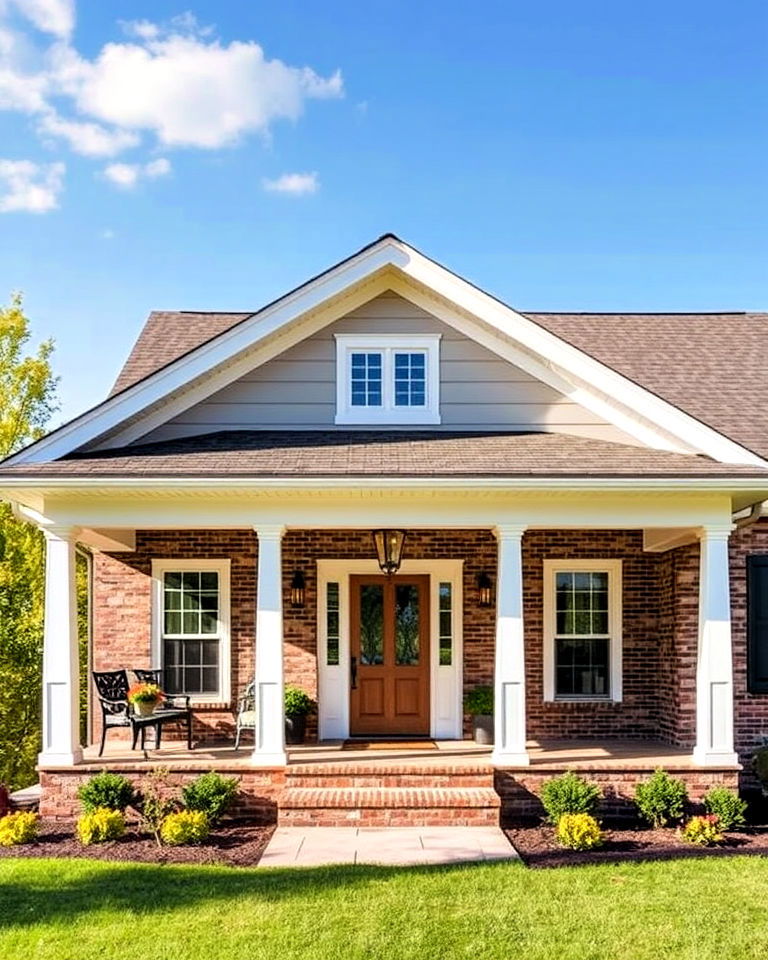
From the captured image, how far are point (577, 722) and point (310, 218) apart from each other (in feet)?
24.2

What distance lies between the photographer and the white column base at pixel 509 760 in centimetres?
998

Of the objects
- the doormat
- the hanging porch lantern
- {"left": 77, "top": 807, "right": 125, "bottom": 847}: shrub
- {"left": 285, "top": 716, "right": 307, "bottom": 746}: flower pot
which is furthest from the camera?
{"left": 285, "top": 716, "right": 307, "bottom": 746}: flower pot

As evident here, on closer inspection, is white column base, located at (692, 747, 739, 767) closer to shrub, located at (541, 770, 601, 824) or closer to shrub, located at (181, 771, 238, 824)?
shrub, located at (541, 770, 601, 824)

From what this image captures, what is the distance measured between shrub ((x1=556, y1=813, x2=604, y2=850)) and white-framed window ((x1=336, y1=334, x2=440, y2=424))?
499 cm

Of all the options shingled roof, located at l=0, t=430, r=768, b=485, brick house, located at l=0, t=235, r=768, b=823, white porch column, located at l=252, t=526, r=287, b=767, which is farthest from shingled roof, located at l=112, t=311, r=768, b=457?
white porch column, located at l=252, t=526, r=287, b=767

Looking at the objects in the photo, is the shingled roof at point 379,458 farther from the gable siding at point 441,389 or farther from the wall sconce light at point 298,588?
the wall sconce light at point 298,588

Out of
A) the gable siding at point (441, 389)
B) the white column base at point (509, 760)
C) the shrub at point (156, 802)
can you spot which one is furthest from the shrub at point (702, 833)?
the shrub at point (156, 802)

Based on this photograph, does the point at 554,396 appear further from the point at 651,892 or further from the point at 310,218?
the point at 651,892

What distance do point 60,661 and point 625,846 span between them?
19.4 ft

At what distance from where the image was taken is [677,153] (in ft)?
47.1

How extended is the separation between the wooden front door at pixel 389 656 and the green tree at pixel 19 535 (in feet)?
34.7

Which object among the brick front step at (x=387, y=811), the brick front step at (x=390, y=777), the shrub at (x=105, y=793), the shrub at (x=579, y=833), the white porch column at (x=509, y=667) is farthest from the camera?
A: the white porch column at (x=509, y=667)

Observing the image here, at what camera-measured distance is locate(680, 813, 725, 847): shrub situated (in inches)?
354

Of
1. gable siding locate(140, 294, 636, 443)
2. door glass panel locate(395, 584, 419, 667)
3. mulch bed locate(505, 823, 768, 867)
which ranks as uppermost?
gable siding locate(140, 294, 636, 443)
